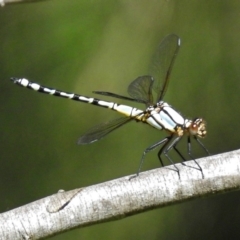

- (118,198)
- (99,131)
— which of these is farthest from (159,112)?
(118,198)

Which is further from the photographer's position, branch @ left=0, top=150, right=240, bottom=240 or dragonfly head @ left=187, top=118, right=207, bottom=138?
dragonfly head @ left=187, top=118, right=207, bottom=138

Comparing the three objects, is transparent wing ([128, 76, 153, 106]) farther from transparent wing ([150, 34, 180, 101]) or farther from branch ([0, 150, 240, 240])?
branch ([0, 150, 240, 240])

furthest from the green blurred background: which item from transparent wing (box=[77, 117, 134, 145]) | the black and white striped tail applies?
transparent wing (box=[77, 117, 134, 145])

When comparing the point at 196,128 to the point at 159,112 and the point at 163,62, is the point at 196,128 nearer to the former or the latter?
the point at 159,112

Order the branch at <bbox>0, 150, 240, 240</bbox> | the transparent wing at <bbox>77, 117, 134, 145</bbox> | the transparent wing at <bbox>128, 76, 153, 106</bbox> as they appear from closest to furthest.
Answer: the branch at <bbox>0, 150, 240, 240</bbox>
the transparent wing at <bbox>77, 117, 134, 145</bbox>
the transparent wing at <bbox>128, 76, 153, 106</bbox>

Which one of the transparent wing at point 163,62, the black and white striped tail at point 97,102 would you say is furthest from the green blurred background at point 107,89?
the transparent wing at point 163,62

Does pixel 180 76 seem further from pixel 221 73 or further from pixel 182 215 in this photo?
pixel 182 215
